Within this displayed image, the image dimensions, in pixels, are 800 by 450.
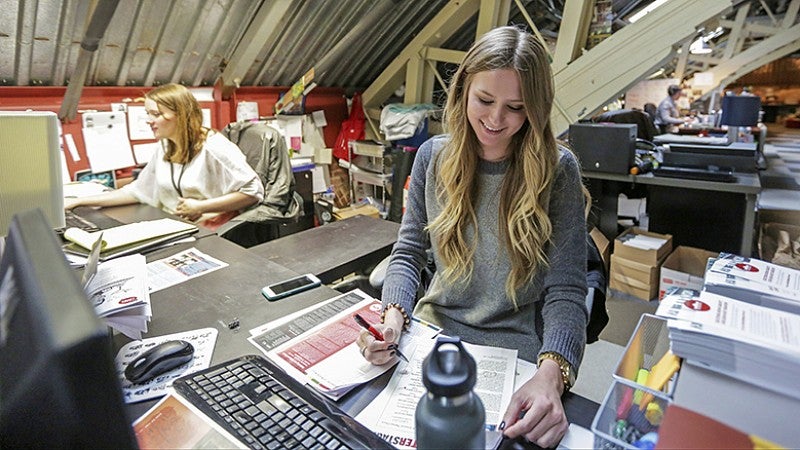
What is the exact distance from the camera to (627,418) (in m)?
0.69

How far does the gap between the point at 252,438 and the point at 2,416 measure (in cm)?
31

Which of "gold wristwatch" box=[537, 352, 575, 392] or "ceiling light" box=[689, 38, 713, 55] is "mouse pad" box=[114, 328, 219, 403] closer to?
"gold wristwatch" box=[537, 352, 575, 392]

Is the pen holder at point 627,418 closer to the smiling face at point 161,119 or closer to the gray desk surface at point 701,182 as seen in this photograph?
the smiling face at point 161,119

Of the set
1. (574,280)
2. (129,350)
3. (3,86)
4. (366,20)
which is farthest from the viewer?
(366,20)

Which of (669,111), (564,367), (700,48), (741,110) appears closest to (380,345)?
(564,367)

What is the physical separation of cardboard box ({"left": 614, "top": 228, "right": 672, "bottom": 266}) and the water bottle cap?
2.73m

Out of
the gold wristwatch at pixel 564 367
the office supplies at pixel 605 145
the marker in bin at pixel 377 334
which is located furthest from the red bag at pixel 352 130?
the gold wristwatch at pixel 564 367

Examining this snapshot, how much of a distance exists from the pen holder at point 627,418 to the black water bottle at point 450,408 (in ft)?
0.64

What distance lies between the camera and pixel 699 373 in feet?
1.93

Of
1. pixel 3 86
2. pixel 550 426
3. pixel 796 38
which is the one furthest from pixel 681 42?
pixel 796 38

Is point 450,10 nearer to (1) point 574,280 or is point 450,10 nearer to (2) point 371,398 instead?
(1) point 574,280

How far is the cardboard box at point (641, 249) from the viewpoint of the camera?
9.56 ft

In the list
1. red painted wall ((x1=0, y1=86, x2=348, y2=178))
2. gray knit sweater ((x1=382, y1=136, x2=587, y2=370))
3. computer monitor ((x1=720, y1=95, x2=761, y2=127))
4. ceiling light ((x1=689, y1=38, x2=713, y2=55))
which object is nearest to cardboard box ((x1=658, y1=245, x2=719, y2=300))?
computer monitor ((x1=720, y1=95, x2=761, y2=127))

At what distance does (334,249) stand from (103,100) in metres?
2.09
